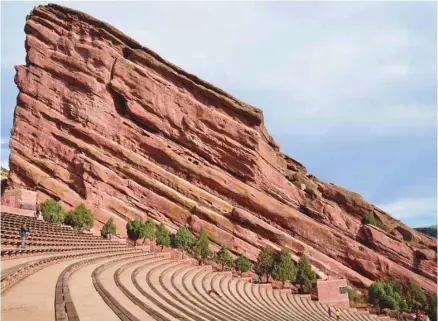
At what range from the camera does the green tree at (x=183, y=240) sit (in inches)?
1447

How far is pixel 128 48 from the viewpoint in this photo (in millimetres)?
47594

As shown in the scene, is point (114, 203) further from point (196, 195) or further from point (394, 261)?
point (394, 261)

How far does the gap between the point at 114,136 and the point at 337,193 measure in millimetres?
34684

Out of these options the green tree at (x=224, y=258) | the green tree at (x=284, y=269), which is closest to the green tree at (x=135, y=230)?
the green tree at (x=224, y=258)

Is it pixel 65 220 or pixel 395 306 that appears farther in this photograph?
pixel 395 306

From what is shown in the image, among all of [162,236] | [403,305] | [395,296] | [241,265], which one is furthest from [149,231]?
[403,305]

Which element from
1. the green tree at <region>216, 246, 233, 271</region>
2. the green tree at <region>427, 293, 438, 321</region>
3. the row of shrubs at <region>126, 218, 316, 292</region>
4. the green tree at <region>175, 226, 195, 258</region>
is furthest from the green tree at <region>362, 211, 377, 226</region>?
the green tree at <region>175, 226, 195, 258</region>

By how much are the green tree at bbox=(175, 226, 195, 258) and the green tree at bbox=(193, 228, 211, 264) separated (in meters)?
0.69

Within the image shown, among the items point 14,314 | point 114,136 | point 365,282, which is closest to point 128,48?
point 114,136

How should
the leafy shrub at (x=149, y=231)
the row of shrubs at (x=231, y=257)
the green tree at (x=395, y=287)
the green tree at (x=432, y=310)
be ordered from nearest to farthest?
the leafy shrub at (x=149, y=231), the row of shrubs at (x=231, y=257), the green tree at (x=432, y=310), the green tree at (x=395, y=287)

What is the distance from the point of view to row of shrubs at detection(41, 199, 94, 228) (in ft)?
102

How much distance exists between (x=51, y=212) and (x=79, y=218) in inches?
95.8

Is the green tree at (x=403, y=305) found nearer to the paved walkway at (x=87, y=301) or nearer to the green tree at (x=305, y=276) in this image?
the green tree at (x=305, y=276)

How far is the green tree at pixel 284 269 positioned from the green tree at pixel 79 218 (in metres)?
18.9
